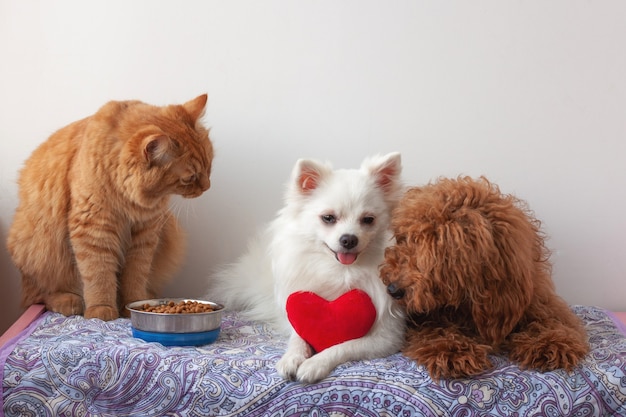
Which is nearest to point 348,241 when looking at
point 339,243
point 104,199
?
point 339,243

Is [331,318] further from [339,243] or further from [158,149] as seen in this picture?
[158,149]

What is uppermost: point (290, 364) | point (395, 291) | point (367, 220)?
point (367, 220)

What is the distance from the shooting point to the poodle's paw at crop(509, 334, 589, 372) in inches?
63.1

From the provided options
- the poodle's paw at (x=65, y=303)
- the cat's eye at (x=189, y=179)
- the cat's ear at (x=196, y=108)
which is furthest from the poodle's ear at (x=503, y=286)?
the poodle's paw at (x=65, y=303)

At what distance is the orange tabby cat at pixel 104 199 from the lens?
6.79ft

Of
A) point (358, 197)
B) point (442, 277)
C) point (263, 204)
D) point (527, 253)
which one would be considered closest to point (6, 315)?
point (263, 204)

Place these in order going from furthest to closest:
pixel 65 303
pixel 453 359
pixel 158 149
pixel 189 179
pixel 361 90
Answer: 1. pixel 361 90
2. pixel 65 303
3. pixel 189 179
4. pixel 158 149
5. pixel 453 359

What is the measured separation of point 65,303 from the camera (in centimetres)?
224

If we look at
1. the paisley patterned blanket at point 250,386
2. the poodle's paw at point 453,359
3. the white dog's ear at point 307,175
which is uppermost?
the white dog's ear at point 307,175

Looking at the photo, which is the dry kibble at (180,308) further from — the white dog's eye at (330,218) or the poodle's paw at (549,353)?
the poodle's paw at (549,353)

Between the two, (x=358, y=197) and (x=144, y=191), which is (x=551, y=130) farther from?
(x=144, y=191)

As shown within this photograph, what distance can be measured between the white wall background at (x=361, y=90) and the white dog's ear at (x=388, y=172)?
22.8 inches

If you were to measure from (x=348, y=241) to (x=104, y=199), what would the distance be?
2.95 ft

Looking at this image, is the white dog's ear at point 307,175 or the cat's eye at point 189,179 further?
the cat's eye at point 189,179
